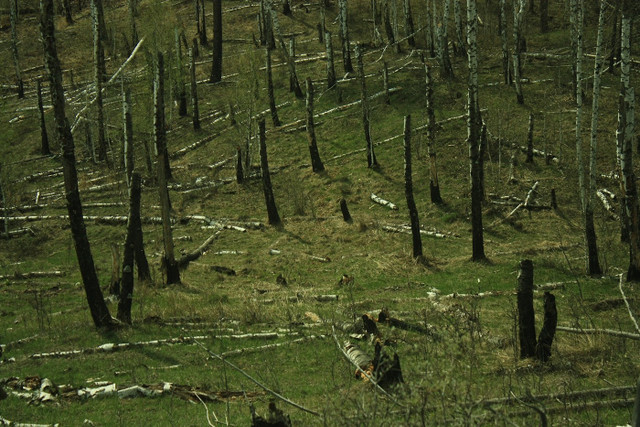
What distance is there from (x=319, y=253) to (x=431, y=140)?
19.4 feet

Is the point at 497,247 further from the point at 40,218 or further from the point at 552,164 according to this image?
the point at 40,218

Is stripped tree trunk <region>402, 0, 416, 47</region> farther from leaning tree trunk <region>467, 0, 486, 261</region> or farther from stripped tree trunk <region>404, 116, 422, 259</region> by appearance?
leaning tree trunk <region>467, 0, 486, 261</region>

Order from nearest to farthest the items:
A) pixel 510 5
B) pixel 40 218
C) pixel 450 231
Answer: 1. pixel 450 231
2. pixel 40 218
3. pixel 510 5

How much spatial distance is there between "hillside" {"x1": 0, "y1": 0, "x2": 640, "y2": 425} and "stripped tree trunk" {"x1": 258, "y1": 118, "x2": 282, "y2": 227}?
0.59 meters

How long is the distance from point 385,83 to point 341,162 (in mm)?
5946

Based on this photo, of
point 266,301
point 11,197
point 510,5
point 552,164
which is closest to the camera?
point 266,301

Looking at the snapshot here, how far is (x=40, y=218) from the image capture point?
32.1 meters

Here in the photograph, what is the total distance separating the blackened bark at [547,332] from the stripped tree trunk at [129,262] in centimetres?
913

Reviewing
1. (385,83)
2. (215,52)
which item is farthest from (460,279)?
(215,52)

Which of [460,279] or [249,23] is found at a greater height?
[249,23]

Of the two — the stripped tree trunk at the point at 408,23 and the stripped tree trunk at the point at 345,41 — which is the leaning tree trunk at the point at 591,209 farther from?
the stripped tree trunk at the point at 408,23

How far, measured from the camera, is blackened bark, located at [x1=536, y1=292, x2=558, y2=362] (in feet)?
37.7

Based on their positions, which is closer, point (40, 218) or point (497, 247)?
point (497, 247)

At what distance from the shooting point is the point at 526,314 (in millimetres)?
12031
